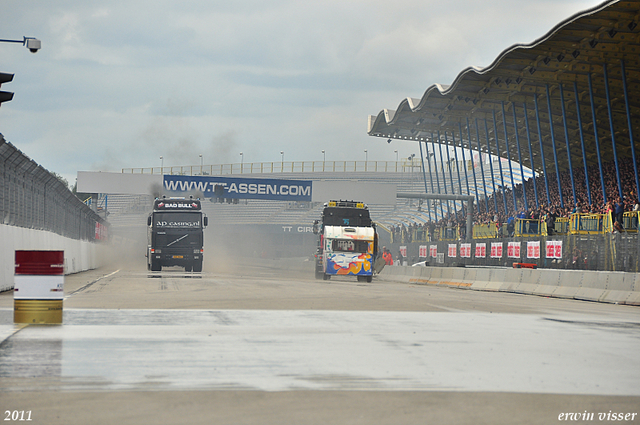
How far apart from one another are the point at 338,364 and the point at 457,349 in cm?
183

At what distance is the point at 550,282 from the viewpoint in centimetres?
2330

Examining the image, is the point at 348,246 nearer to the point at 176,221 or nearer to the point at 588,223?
the point at 176,221

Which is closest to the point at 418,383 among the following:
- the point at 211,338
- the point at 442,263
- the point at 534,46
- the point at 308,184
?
the point at 211,338

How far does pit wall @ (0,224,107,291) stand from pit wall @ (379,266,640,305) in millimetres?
14865

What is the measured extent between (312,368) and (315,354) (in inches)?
37.0

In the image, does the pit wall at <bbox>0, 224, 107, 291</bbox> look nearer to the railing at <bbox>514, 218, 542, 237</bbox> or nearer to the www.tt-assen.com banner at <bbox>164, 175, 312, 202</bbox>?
the www.tt-assen.com banner at <bbox>164, 175, 312, 202</bbox>

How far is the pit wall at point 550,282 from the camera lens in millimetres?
19811

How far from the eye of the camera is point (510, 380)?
21.8 ft

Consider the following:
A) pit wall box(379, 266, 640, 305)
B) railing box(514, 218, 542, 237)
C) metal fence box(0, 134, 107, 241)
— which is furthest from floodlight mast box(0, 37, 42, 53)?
railing box(514, 218, 542, 237)

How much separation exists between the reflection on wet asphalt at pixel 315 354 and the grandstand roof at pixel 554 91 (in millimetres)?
21592

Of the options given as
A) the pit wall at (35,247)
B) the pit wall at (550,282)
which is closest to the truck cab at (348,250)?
the pit wall at (550,282)

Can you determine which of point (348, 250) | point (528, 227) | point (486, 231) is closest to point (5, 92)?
point (348, 250)

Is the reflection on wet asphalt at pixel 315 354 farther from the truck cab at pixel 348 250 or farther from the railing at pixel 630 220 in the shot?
the truck cab at pixel 348 250

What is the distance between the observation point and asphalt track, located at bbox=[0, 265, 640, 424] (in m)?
5.27
